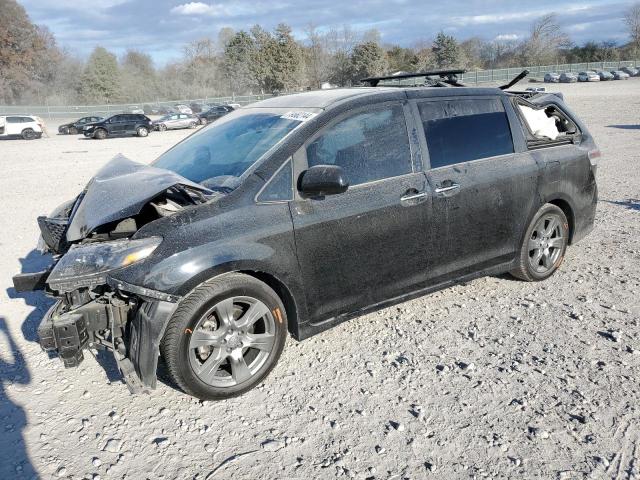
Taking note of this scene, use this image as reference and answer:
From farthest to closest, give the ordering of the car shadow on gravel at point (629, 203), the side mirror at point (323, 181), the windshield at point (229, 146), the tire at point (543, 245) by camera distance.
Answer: the car shadow on gravel at point (629, 203), the tire at point (543, 245), the windshield at point (229, 146), the side mirror at point (323, 181)

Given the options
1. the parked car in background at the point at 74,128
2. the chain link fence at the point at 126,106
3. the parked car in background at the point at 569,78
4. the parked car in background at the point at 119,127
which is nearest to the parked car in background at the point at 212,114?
the chain link fence at the point at 126,106

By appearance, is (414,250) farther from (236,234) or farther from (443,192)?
(236,234)

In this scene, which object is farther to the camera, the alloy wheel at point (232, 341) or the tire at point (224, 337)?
the alloy wheel at point (232, 341)

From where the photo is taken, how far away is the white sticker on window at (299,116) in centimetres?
375

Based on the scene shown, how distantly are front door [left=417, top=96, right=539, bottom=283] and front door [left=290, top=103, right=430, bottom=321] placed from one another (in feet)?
0.66

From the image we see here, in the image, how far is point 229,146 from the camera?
4.04 m

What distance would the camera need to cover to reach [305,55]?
254 ft

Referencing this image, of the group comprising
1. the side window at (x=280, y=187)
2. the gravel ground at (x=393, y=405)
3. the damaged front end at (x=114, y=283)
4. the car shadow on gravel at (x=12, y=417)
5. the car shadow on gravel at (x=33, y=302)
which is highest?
the side window at (x=280, y=187)

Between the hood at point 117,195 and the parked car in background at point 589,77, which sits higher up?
the hood at point 117,195

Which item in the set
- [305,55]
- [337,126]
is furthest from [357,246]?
[305,55]

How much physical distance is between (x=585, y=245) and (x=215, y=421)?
4.71 metres

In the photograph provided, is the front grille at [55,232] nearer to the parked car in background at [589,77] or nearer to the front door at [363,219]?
the front door at [363,219]

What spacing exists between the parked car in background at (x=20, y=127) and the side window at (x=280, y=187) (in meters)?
32.9

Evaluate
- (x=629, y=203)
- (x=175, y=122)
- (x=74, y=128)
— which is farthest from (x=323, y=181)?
(x=74, y=128)
